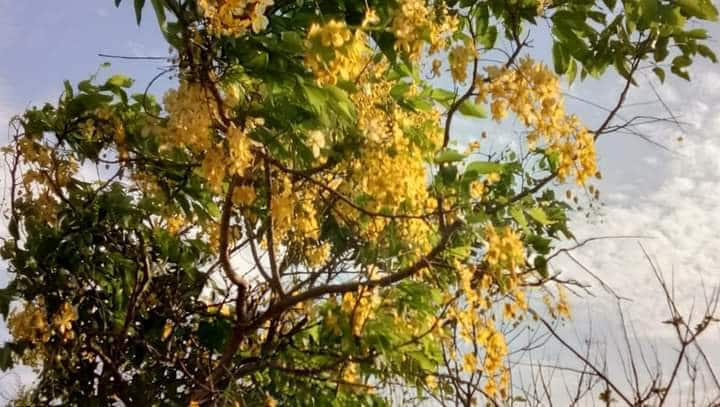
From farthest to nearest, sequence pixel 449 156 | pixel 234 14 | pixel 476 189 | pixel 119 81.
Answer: pixel 119 81
pixel 476 189
pixel 449 156
pixel 234 14

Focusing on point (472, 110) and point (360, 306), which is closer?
point (472, 110)

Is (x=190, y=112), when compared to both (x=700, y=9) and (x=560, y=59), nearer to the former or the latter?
(x=560, y=59)

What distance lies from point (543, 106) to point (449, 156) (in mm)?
381

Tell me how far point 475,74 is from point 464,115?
0.19 m

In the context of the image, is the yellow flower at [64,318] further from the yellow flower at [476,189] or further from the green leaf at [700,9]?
the green leaf at [700,9]

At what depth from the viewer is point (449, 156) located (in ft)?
7.58

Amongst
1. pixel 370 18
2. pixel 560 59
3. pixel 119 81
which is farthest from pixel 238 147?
pixel 119 81

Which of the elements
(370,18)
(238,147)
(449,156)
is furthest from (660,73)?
(238,147)

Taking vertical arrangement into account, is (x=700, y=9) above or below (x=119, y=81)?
below

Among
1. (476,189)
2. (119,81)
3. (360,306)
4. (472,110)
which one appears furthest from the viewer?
(119,81)

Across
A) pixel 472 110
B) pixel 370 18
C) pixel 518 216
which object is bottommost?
pixel 518 216

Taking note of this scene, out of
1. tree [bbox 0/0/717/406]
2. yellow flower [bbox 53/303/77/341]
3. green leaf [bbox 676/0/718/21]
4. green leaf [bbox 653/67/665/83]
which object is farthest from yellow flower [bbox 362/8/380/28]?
yellow flower [bbox 53/303/77/341]

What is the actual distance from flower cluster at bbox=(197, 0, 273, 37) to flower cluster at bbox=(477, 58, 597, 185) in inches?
29.1

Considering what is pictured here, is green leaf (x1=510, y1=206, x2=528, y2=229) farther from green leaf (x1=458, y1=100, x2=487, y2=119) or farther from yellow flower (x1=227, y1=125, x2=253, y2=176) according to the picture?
yellow flower (x1=227, y1=125, x2=253, y2=176)
